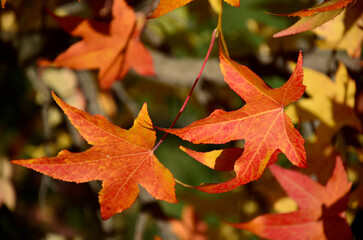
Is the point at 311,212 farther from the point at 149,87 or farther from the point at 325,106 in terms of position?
the point at 149,87

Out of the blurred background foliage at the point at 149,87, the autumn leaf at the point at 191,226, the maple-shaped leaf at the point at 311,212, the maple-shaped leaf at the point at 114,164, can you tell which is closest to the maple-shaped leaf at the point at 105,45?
the blurred background foliage at the point at 149,87

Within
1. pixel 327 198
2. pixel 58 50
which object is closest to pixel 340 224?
pixel 327 198

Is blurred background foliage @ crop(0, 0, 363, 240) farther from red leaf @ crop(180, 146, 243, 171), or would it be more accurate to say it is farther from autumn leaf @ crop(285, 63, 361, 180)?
red leaf @ crop(180, 146, 243, 171)

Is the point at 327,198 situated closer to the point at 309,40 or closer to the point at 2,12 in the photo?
the point at 309,40

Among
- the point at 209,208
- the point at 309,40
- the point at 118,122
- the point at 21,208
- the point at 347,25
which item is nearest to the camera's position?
the point at 347,25

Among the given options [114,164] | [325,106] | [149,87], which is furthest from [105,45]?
[149,87]

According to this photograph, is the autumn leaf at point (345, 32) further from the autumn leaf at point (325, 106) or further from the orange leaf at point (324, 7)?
the orange leaf at point (324, 7)

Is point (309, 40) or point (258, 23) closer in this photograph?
point (309, 40)
